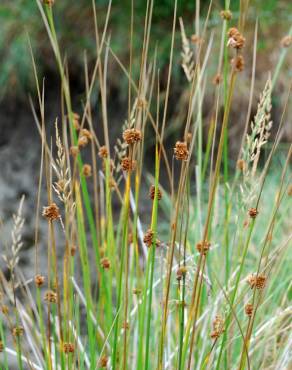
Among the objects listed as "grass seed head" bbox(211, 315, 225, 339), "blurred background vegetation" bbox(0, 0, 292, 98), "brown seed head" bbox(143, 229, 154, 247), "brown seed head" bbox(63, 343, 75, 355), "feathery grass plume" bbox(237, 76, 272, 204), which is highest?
"blurred background vegetation" bbox(0, 0, 292, 98)

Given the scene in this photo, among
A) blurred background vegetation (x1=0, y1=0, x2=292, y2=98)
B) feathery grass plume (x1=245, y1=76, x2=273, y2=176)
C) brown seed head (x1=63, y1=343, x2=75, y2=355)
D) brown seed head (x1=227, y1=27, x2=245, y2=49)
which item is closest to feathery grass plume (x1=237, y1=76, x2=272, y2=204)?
feathery grass plume (x1=245, y1=76, x2=273, y2=176)

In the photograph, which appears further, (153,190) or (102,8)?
(102,8)

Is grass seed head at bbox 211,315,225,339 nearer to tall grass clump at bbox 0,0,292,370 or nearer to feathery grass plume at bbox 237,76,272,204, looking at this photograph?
tall grass clump at bbox 0,0,292,370

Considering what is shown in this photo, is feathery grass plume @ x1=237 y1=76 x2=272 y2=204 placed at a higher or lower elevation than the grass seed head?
higher

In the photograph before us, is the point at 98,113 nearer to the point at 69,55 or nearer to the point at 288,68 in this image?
the point at 69,55

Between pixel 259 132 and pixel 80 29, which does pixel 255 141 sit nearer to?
pixel 259 132

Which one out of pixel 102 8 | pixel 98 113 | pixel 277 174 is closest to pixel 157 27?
pixel 102 8

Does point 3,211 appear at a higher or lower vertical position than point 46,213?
lower

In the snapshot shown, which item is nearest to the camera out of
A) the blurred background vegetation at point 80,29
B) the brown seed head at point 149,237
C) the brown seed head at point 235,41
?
the brown seed head at point 235,41

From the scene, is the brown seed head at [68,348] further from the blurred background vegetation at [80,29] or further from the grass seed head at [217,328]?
the blurred background vegetation at [80,29]

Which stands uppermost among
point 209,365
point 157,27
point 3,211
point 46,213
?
point 157,27

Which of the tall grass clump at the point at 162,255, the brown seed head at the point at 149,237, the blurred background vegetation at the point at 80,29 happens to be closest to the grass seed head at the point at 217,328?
the tall grass clump at the point at 162,255
